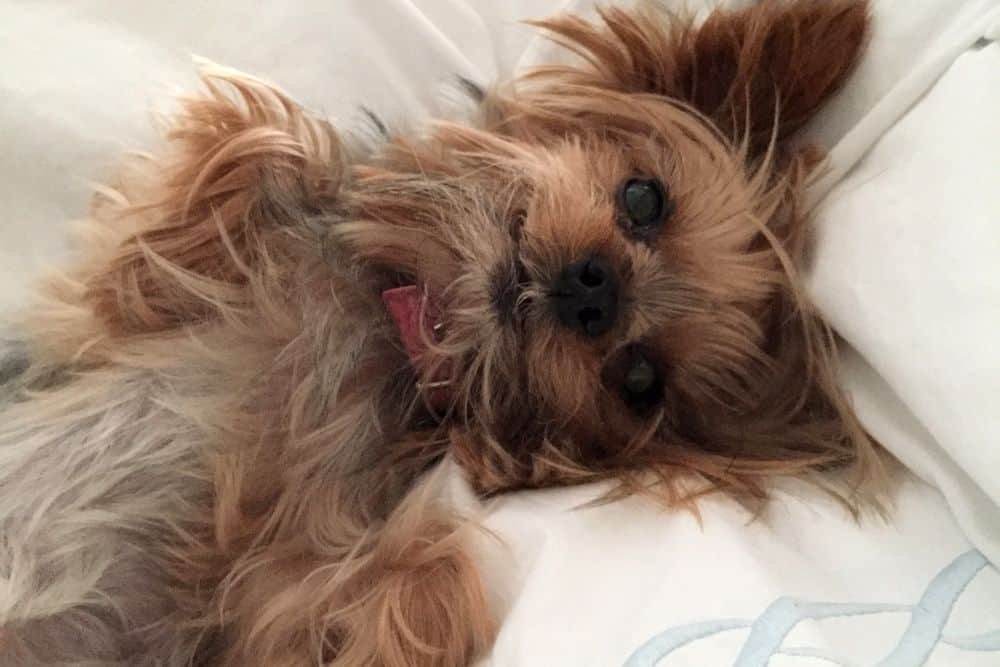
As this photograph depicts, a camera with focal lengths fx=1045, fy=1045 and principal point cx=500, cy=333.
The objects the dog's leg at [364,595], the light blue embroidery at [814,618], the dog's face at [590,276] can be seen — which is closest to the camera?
the light blue embroidery at [814,618]

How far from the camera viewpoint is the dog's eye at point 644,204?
1.29m

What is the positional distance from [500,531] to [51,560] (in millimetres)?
517

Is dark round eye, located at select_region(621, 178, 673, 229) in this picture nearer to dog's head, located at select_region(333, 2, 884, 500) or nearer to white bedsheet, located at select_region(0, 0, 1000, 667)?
dog's head, located at select_region(333, 2, 884, 500)

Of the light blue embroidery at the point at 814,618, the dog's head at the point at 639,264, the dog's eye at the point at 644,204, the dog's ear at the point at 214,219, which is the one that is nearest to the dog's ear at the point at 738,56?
the dog's head at the point at 639,264

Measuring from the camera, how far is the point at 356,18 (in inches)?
64.6

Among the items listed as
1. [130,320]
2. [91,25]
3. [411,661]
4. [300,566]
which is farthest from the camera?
[91,25]

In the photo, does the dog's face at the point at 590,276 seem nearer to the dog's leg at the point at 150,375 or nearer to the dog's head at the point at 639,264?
the dog's head at the point at 639,264

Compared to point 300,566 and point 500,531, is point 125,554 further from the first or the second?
point 500,531

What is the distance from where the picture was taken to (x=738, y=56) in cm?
130

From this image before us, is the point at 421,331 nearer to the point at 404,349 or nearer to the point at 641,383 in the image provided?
Answer: the point at 404,349

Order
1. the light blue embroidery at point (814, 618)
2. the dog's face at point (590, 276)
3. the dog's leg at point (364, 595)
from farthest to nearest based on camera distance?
the dog's face at point (590, 276) < the dog's leg at point (364, 595) < the light blue embroidery at point (814, 618)

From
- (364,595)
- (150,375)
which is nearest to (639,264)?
(364,595)

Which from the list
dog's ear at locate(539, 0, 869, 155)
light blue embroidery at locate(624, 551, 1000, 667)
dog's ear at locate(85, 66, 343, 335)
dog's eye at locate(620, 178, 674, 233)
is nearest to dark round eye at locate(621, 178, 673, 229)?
dog's eye at locate(620, 178, 674, 233)

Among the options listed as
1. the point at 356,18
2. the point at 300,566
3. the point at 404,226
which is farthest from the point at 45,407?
the point at 356,18
